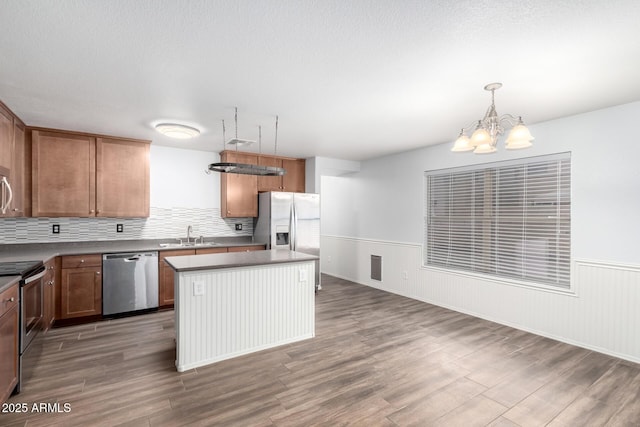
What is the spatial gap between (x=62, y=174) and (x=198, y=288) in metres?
2.75

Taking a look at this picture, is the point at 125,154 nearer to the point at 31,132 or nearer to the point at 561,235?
the point at 31,132

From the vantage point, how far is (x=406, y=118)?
138 inches

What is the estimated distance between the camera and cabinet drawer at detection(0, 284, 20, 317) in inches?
84.3

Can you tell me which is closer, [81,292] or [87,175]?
[81,292]

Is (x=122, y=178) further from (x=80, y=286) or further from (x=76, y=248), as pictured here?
(x=80, y=286)

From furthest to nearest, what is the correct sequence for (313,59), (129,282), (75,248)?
(75,248)
(129,282)
(313,59)

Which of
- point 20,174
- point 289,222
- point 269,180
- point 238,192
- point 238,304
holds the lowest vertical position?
point 238,304

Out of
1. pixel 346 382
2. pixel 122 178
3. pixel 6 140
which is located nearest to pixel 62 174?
pixel 122 178

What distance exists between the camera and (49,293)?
3602 mm

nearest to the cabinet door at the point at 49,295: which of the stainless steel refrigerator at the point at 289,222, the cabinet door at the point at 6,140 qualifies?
the cabinet door at the point at 6,140

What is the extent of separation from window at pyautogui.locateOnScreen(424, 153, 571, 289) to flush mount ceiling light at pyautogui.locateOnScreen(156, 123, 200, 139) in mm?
3423

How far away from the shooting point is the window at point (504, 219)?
3.56 m

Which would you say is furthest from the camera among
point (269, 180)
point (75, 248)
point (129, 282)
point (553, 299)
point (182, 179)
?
point (269, 180)

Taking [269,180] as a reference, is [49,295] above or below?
below
